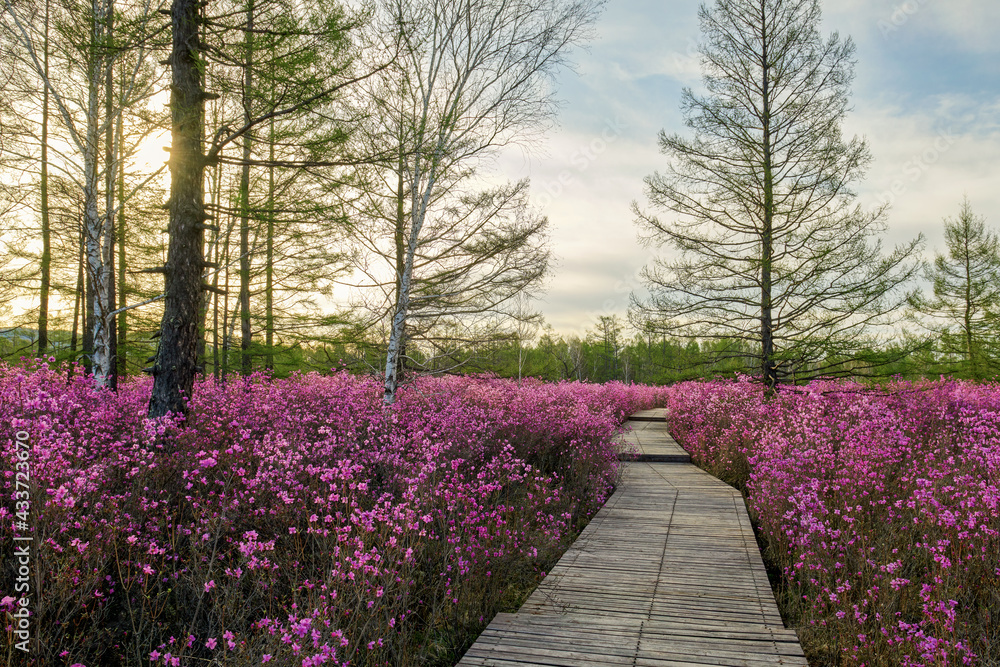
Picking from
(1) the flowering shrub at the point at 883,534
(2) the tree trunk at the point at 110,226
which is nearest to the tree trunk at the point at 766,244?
(1) the flowering shrub at the point at 883,534

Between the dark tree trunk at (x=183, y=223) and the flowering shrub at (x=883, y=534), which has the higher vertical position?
the dark tree trunk at (x=183, y=223)

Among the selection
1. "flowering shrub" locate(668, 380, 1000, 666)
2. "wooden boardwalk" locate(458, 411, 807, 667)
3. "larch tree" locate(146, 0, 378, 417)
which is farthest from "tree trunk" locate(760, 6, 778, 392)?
"larch tree" locate(146, 0, 378, 417)

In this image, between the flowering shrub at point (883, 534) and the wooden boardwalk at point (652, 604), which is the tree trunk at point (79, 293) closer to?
the wooden boardwalk at point (652, 604)

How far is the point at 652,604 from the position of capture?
3947 millimetres

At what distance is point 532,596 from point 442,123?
744 cm

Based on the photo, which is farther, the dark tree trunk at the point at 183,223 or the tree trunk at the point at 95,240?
the tree trunk at the point at 95,240

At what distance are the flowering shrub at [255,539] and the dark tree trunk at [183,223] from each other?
0.62 metres

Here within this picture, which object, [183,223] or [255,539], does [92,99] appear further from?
[255,539]

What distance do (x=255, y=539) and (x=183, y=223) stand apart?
14.3 ft

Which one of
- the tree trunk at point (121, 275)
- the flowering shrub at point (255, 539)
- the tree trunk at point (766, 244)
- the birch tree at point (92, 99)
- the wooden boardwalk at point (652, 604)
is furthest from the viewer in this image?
the tree trunk at point (766, 244)

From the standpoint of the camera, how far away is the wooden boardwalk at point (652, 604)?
10.4 feet

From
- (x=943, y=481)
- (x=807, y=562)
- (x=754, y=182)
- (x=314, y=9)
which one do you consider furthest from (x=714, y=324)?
(x=314, y=9)

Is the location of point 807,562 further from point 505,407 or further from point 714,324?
point 714,324

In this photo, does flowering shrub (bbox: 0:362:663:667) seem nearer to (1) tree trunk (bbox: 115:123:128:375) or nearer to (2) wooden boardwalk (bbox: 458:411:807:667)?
(2) wooden boardwalk (bbox: 458:411:807:667)
